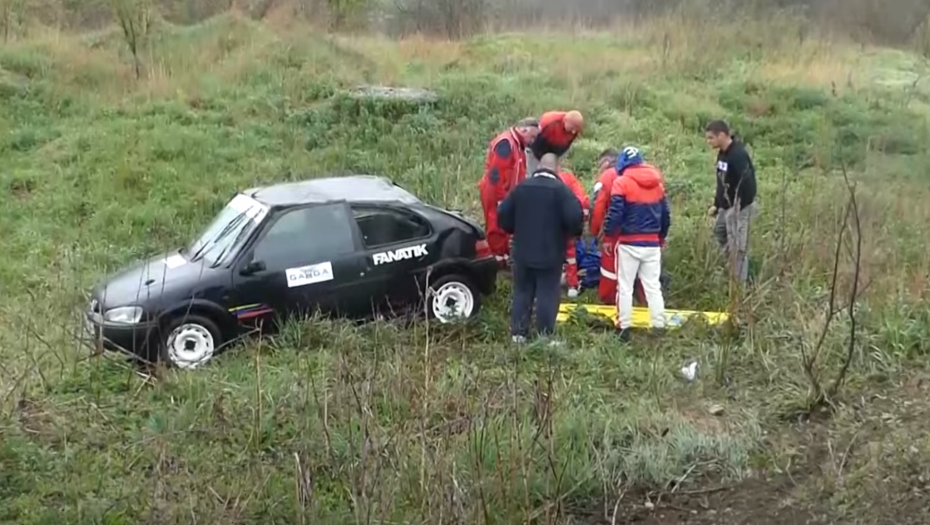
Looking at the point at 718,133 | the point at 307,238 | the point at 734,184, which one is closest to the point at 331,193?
the point at 307,238

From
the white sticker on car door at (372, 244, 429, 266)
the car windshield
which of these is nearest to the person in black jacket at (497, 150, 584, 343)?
the white sticker on car door at (372, 244, 429, 266)

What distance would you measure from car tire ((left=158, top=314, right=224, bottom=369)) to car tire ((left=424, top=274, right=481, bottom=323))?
71.0 inches

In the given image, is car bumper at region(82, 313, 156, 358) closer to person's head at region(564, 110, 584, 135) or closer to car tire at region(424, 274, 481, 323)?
car tire at region(424, 274, 481, 323)

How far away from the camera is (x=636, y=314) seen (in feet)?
28.4

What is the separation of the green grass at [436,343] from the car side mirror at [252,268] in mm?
601

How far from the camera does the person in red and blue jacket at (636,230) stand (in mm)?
8328

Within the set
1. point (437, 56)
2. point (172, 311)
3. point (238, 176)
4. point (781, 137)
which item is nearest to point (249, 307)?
point (172, 311)

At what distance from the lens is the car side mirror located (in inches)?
323

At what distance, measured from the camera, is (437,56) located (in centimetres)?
2042

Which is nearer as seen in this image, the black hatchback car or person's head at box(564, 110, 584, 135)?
the black hatchback car

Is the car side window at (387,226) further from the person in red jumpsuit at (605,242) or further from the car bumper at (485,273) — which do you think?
the person in red jumpsuit at (605,242)

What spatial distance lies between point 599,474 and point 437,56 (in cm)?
1600

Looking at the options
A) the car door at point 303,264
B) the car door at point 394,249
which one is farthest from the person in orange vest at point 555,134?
the car door at point 303,264

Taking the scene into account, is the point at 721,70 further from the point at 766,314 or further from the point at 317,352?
the point at 317,352
